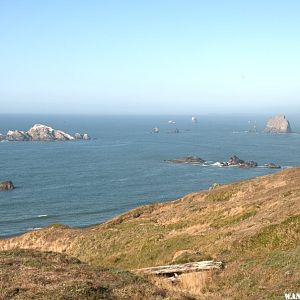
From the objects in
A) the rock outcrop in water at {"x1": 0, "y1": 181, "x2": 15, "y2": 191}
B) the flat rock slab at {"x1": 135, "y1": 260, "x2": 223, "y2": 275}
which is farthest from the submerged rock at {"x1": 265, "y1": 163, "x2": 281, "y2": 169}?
the flat rock slab at {"x1": 135, "y1": 260, "x2": 223, "y2": 275}

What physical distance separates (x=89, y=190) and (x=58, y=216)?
23943 millimetres

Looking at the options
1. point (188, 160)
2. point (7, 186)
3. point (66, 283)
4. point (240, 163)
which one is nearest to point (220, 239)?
point (66, 283)

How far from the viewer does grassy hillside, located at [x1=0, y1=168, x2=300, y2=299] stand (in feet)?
61.8

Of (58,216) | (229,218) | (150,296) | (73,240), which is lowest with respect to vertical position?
(58,216)

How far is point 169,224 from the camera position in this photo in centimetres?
3972

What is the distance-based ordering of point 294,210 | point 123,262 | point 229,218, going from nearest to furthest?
point 294,210, point 123,262, point 229,218

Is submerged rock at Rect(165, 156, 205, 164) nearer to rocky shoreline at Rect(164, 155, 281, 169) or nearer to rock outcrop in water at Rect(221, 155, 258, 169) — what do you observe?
rocky shoreline at Rect(164, 155, 281, 169)

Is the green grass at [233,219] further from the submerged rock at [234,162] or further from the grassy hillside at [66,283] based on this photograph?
the submerged rock at [234,162]

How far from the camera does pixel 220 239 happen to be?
28.5 metres

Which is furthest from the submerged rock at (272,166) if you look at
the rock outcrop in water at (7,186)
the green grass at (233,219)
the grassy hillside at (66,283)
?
the grassy hillside at (66,283)

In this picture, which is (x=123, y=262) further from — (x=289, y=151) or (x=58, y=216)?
(x=289, y=151)

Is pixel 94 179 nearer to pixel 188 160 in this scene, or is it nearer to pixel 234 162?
pixel 188 160

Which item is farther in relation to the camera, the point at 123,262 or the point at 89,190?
the point at 89,190

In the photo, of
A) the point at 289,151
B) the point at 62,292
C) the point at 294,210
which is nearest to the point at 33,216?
the point at 294,210
